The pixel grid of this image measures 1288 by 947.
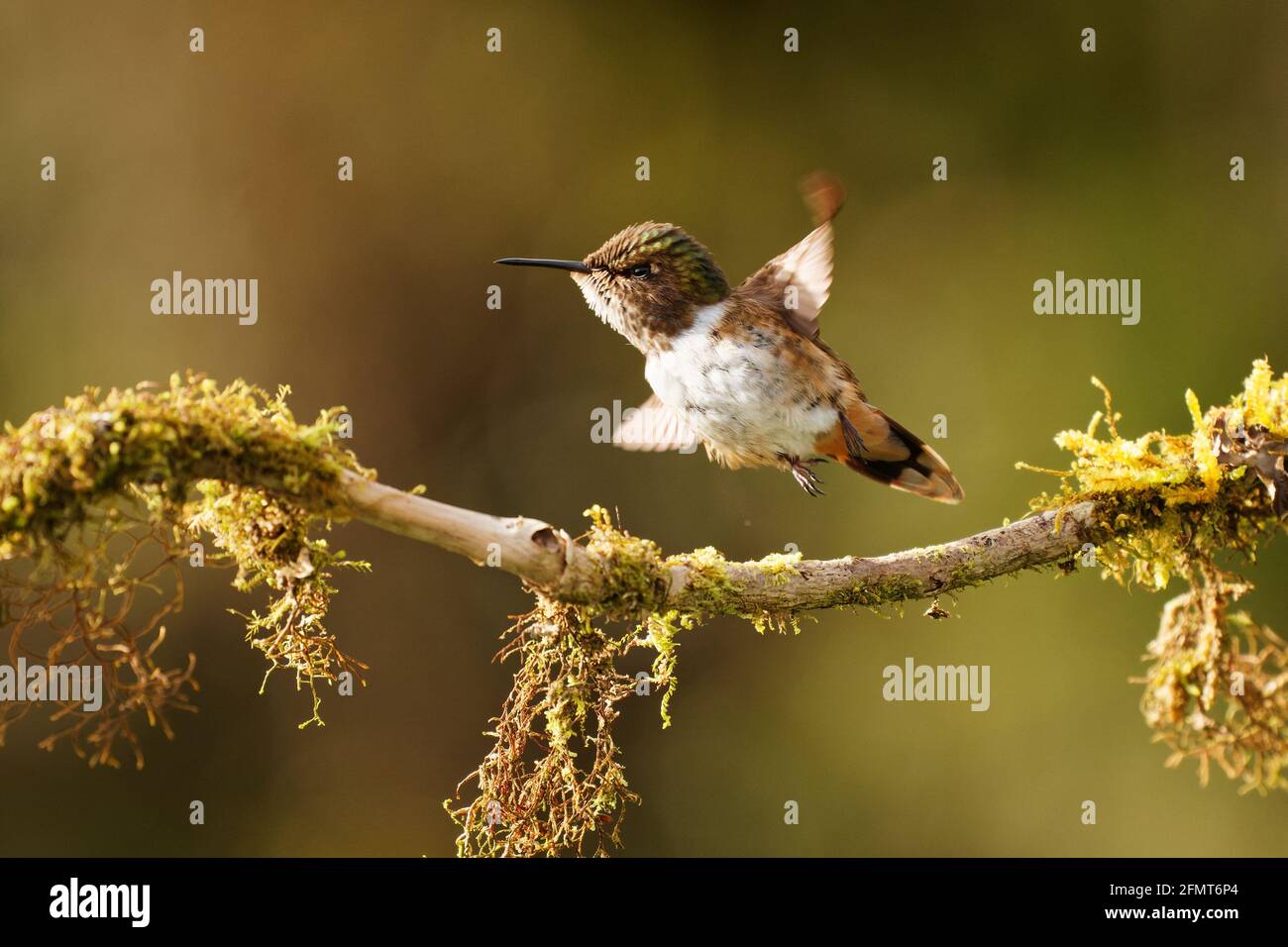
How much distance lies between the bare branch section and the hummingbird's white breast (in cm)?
82

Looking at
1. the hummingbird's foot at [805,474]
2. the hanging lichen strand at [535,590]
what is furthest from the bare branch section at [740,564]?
the hummingbird's foot at [805,474]

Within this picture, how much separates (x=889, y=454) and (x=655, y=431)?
860 mm

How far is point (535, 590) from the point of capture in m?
2.51

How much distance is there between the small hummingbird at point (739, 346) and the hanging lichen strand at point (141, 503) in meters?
1.55

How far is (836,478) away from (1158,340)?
2.33 m

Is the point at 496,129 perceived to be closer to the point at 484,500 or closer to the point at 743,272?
the point at 743,272

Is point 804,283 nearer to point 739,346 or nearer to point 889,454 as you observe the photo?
point 739,346

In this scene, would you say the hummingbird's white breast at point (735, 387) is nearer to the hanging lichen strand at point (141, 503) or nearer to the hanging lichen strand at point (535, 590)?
the hanging lichen strand at point (535, 590)

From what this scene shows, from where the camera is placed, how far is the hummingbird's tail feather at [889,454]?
390cm

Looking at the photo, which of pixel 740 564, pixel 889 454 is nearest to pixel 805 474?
pixel 889 454

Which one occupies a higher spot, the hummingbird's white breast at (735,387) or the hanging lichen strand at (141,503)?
the hummingbird's white breast at (735,387)

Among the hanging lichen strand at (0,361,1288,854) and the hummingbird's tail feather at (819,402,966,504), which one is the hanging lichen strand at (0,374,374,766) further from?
the hummingbird's tail feather at (819,402,966,504)

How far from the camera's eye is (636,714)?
7.67 meters

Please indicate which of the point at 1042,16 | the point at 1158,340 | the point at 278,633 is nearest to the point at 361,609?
the point at 278,633
